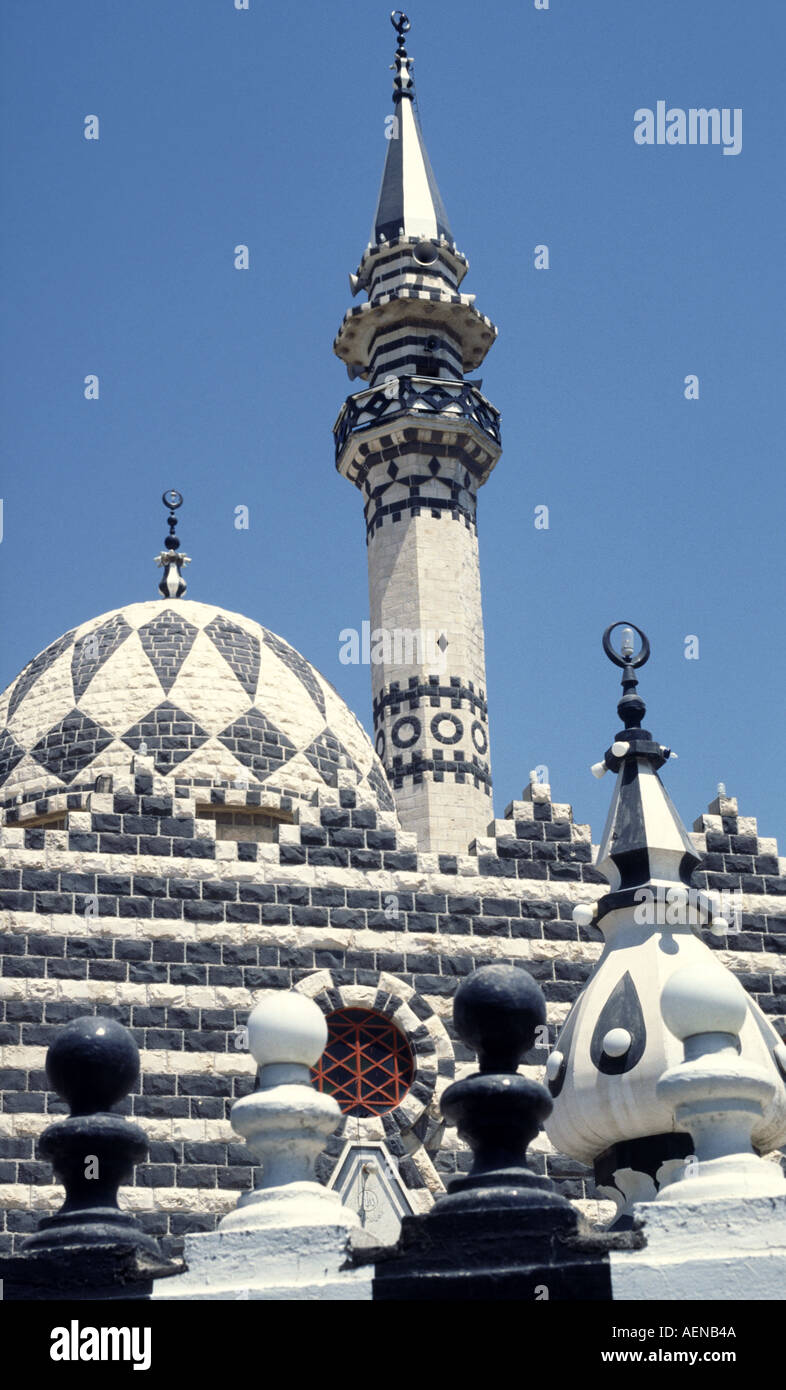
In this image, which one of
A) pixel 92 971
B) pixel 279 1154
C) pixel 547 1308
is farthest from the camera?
pixel 92 971

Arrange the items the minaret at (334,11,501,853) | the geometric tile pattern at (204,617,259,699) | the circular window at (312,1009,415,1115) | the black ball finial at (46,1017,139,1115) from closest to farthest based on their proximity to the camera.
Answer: the black ball finial at (46,1017,139,1115) → the circular window at (312,1009,415,1115) → the geometric tile pattern at (204,617,259,699) → the minaret at (334,11,501,853)

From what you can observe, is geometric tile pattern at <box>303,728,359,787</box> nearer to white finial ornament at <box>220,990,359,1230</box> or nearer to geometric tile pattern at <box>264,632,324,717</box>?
geometric tile pattern at <box>264,632,324,717</box>

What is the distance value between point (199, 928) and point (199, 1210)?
2364mm

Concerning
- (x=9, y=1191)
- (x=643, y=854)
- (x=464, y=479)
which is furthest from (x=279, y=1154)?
(x=464, y=479)

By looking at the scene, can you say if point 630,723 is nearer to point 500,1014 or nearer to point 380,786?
point 500,1014

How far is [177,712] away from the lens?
2008 centimetres

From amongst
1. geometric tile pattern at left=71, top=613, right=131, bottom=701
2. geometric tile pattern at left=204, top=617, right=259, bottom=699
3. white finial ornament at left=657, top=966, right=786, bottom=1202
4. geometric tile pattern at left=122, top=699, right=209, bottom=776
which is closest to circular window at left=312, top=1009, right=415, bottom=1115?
geometric tile pattern at left=122, top=699, right=209, bottom=776

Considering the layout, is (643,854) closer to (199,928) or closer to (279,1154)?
(279,1154)

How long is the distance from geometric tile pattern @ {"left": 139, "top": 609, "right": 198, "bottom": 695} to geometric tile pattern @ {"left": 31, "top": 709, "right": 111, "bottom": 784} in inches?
37.4

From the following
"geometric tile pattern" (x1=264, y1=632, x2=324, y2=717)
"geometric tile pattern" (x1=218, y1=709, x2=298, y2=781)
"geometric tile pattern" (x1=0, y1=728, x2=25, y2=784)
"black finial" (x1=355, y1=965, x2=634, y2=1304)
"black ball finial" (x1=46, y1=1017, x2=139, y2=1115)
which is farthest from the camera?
"geometric tile pattern" (x1=264, y1=632, x2=324, y2=717)

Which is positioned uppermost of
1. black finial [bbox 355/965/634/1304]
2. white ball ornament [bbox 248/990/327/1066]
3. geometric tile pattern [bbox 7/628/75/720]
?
geometric tile pattern [bbox 7/628/75/720]

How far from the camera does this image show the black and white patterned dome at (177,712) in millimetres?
19750

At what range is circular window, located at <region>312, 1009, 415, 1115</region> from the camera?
51.4 ft

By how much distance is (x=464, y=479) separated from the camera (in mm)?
28969
